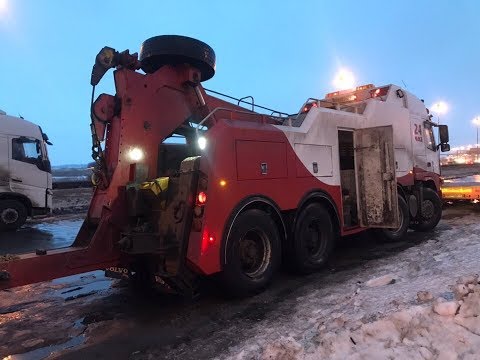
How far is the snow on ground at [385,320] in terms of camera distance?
3.07 meters

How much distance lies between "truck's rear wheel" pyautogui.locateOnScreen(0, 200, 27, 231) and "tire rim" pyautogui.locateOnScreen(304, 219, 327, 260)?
32.8 feet

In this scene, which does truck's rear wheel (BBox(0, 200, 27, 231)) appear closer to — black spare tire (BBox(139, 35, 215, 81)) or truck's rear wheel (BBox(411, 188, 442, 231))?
black spare tire (BBox(139, 35, 215, 81))

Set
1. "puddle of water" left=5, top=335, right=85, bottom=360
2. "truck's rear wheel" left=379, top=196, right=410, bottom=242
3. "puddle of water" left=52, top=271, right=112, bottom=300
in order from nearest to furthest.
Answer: "puddle of water" left=5, top=335, right=85, bottom=360 < "puddle of water" left=52, top=271, right=112, bottom=300 < "truck's rear wheel" left=379, top=196, right=410, bottom=242

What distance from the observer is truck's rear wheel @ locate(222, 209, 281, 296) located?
517 cm

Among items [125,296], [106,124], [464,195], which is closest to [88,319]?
[125,296]

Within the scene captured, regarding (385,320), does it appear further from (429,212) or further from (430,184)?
(430,184)

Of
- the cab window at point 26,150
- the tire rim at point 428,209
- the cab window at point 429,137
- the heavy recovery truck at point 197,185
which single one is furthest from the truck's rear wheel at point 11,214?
the cab window at point 429,137

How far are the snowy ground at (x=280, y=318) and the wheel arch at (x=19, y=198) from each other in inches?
276

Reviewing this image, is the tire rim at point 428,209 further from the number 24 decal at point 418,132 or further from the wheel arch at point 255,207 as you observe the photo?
the wheel arch at point 255,207

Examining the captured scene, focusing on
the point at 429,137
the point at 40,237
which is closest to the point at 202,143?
the point at 429,137

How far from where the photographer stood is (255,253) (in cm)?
562

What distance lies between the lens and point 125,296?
591cm

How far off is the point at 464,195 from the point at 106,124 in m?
11.0

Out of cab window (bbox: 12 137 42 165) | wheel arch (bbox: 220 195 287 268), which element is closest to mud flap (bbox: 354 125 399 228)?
wheel arch (bbox: 220 195 287 268)
